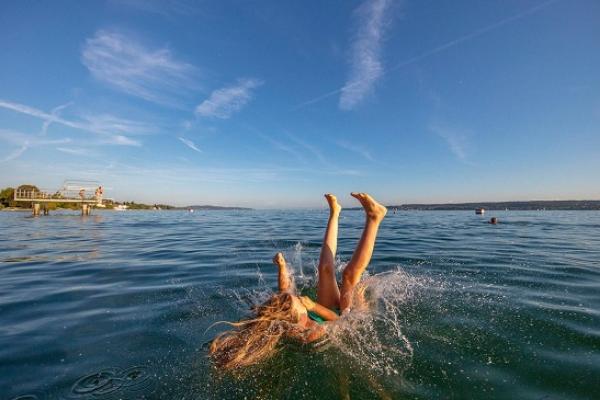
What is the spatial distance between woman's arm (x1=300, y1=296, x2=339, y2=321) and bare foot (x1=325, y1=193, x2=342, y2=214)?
1712 millimetres

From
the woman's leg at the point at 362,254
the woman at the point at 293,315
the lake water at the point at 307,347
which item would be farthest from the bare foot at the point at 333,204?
the lake water at the point at 307,347

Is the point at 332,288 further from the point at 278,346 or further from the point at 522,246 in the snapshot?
the point at 522,246

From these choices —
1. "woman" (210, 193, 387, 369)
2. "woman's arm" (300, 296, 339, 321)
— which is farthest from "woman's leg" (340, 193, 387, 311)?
"woman's arm" (300, 296, 339, 321)

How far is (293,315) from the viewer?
12.1 ft

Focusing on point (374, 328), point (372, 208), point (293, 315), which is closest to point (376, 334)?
point (374, 328)

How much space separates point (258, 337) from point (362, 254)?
178 cm

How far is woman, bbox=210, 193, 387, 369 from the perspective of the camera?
3520 millimetres

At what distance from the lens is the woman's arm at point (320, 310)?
404cm

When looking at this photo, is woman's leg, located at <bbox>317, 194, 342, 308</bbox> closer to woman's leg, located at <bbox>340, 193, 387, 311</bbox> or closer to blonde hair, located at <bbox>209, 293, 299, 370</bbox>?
woman's leg, located at <bbox>340, 193, 387, 311</bbox>

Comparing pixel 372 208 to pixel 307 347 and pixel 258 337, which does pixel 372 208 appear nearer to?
pixel 307 347

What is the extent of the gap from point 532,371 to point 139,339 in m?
4.91

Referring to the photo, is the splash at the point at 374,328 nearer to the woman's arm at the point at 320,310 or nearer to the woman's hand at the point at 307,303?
the woman's arm at the point at 320,310

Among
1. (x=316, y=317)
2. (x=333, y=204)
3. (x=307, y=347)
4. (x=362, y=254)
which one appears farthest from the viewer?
(x=333, y=204)

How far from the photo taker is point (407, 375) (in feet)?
11.1
